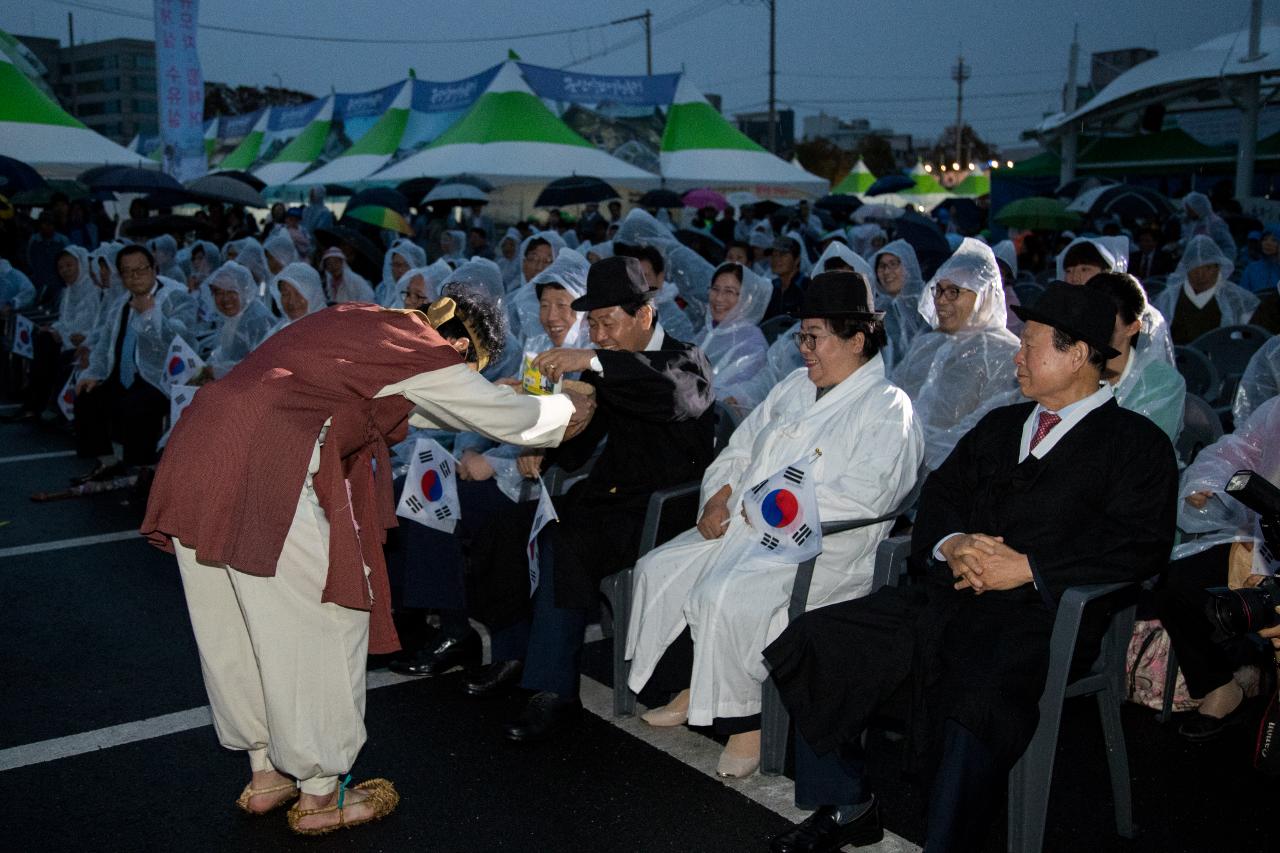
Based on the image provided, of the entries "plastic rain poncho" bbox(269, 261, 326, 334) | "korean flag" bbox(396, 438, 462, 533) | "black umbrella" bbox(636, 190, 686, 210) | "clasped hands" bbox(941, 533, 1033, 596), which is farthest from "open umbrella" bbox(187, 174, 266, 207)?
"clasped hands" bbox(941, 533, 1033, 596)

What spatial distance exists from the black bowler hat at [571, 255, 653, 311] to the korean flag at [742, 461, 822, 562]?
991mm

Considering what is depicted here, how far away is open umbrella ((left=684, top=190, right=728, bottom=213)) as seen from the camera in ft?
82.8

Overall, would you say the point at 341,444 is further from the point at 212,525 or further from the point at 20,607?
the point at 20,607

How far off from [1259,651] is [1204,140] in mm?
35799

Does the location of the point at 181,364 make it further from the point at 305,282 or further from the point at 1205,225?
the point at 1205,225

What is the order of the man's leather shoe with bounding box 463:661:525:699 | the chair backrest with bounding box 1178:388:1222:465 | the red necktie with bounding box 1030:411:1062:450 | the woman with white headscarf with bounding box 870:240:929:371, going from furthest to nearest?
1. the woman with white headscarf with bounding box 870:240:929:371
2. the chair backrest with bounding box 1178:388:1222:465
3. the man's leather shoe with bounding box 463:661:525:699
4. the red necktie with bounding box 1030:411:1062:450

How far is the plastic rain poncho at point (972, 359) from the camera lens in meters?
5.23

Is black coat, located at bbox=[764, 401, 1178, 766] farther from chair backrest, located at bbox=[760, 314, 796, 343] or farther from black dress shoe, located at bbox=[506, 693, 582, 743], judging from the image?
chair backrest, located at bbox=[760, 314, 796, 343]

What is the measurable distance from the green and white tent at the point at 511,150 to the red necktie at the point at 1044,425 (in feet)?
53.2

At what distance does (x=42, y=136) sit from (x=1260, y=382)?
18.6 m

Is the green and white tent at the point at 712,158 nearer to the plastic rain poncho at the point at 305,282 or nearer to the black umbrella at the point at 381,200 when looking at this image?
the black umbrella at the point at 381,200

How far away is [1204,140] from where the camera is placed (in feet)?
114

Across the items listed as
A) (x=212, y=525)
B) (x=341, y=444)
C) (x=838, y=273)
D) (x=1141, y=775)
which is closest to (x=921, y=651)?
(x=1141, y=775)

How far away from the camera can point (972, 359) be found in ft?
17.4
